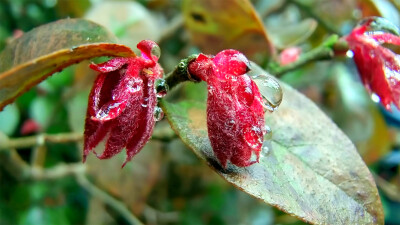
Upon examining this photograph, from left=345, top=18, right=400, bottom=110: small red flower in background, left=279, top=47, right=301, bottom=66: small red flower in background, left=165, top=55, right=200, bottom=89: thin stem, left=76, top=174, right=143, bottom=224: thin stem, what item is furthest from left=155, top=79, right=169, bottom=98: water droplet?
left=76, top=174, right=143, bottom=224: thin stem

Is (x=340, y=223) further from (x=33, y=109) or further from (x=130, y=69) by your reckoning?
(x=33, y=109)

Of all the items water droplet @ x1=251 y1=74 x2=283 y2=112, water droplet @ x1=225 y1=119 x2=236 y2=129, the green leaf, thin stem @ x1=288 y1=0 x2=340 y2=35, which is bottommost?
thin stem @ x1=288 y1=0 x2=340 y2=35

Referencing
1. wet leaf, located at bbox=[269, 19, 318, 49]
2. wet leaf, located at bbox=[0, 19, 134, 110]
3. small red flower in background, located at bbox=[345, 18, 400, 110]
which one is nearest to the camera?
wet leaf, located at bbox=[0, 19, 134, 110]

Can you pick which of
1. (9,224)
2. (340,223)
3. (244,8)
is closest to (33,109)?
(9,224)

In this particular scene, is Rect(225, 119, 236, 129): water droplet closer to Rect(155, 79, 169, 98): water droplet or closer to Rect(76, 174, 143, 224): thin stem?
Rect(155, 79, 169, 98): water droplet

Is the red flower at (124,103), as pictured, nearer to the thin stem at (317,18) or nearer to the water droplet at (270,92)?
the water droplet at (270,92)

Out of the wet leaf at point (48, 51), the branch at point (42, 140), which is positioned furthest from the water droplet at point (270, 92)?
the branch at point (42, 140)
